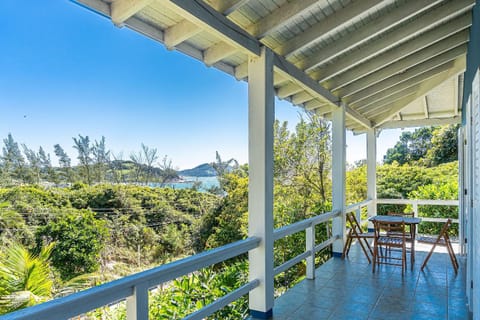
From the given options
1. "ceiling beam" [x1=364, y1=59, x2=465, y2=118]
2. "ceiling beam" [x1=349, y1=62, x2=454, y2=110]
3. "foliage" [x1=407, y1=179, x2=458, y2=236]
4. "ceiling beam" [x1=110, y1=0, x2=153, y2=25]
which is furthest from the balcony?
"foliage" [x1=407, y1=179, x2=458, y2=236]

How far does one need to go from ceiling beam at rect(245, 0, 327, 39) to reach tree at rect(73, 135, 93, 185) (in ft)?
34.5

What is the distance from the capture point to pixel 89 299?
5.63 ft

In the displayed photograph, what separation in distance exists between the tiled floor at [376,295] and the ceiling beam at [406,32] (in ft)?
8.86

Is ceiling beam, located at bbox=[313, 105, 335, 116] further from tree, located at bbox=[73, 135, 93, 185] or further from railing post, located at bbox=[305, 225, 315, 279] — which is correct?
tree, located at bbox=[73, 135, 93, 185]

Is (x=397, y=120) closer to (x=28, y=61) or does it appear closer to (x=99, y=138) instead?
(x=99, y=138)

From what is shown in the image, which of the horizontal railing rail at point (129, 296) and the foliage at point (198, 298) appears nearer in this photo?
the horizontal railing rail at point (129, 296)

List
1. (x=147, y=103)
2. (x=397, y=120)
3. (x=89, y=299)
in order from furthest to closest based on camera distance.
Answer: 1. (x=147, y=103)
2. (x=397, y=120)
3. (x=89, y=299)

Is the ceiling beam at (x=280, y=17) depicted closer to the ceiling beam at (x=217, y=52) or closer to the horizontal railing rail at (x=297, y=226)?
the ceiling beam at (x=217, y=52)

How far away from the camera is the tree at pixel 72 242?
34.4 feet

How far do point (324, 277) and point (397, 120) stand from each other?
4935mm

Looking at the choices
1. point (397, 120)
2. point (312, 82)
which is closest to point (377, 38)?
point (312, 82)

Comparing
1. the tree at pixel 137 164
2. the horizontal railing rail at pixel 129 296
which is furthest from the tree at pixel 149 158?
the horizontal railing rail at pixel 129 296

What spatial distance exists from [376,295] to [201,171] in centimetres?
1170

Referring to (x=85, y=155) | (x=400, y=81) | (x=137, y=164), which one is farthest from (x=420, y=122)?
(x=85, y=155)
